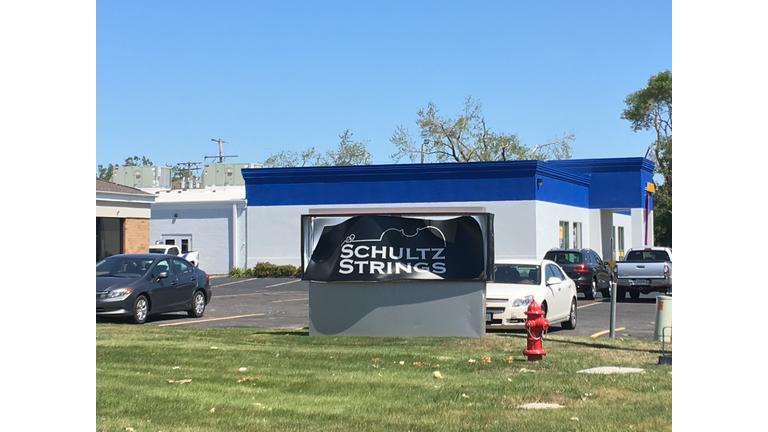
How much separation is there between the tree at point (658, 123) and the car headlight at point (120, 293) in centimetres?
6417

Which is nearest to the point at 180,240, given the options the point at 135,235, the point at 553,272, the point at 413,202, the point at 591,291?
the point at 135,235

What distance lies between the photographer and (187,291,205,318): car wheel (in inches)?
840

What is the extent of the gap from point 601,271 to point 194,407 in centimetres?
2271

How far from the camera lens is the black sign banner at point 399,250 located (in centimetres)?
1484

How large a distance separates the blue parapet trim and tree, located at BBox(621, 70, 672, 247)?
31.7 metres

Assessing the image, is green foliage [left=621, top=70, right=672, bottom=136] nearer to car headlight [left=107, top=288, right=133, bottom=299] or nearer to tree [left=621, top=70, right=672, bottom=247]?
tree [left=621, top=70, right=672, bottom=247]

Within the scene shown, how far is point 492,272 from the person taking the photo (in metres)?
14.8

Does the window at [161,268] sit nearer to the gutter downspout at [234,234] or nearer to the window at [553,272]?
the window at [553,272]

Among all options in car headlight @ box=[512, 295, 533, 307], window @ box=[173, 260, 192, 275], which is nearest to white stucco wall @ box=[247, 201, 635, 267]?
window @ box=[173, 260, 192, 275]

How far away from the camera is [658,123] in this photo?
82312 mm

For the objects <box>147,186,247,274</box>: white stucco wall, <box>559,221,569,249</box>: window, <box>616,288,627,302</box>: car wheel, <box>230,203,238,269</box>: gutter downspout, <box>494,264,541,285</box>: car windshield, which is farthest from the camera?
<box>147,186,247,274</box>: white stucco wall
